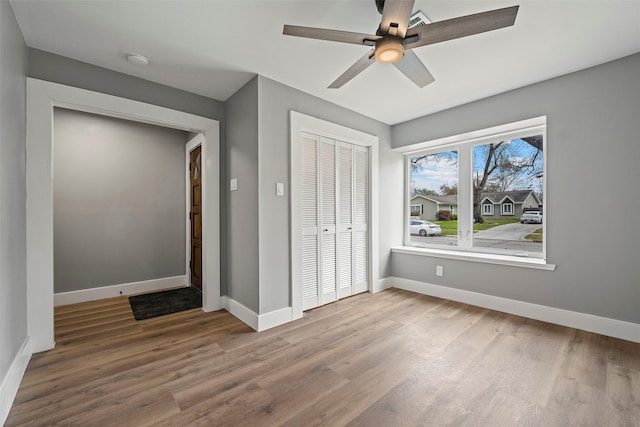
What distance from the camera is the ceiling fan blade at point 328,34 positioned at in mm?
1544

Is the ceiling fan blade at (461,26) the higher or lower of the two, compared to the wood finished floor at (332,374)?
higher

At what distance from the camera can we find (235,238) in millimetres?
3059

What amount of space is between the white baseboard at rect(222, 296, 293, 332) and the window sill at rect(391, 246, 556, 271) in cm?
201

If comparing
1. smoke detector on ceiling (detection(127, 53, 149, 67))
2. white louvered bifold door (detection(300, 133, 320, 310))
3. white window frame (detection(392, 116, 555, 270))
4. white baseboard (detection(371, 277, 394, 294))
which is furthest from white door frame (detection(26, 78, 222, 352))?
white window frame (detection(392, 116, 555, 270))

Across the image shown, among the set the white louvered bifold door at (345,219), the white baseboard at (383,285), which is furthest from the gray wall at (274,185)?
the white baseboard at (383,285)

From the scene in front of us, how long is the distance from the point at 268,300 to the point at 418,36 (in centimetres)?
245

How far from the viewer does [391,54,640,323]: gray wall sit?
238 centimetres

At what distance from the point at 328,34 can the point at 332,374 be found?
220 centimetres

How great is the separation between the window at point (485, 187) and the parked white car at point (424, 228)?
0.04 m

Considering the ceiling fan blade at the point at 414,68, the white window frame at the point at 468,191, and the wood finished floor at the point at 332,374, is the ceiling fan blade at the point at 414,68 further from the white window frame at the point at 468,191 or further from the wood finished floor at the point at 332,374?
the wood finished floor at the point at 332,374

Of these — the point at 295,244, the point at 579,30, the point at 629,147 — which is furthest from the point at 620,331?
the point at 295,244

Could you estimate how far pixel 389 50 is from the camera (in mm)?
1616

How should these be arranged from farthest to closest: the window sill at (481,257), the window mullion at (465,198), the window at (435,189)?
the window at (435,189)
the window mullion at (465,198)
the window sill at (481,257)

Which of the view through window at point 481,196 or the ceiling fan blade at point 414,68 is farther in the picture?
the view through window at point 481,196
